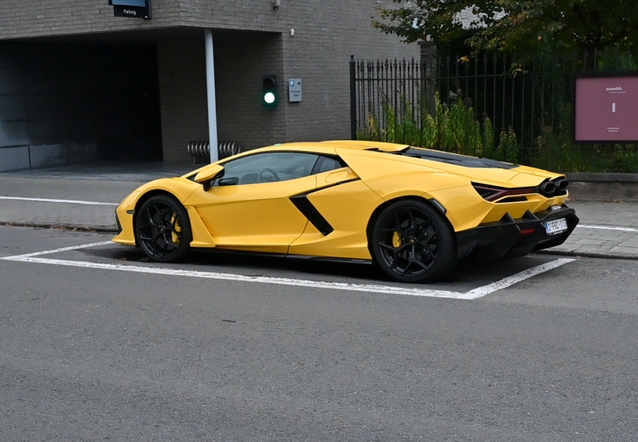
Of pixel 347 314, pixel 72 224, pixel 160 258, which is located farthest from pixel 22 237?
pixel 347 314

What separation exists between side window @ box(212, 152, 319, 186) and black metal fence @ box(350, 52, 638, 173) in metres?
5.11

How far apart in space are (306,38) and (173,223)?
36.9 feet

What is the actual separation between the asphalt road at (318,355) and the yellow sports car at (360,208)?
0.32 metres

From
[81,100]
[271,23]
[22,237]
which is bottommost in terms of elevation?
[22,237]

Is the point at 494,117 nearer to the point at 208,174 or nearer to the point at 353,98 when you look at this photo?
the point at 353,98

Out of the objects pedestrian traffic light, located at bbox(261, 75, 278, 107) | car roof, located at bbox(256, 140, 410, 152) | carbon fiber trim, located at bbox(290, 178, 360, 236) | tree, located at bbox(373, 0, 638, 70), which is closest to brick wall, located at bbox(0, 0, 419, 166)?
pedestrian traffic light, located at bbox(261, 75, 278, 107)

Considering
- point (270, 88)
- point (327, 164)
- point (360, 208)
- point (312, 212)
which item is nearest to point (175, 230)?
point (312, 212)

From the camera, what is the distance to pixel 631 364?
218 inches

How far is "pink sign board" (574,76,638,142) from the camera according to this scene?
12.5m

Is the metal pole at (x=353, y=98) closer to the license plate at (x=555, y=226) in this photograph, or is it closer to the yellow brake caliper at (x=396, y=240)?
the license plate at (x=555, y=226)

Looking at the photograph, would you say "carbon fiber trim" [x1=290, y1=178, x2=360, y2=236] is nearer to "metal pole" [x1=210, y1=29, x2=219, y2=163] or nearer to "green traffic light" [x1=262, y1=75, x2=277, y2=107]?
"metal pole" [x1=210, y1=29, x2=219, y2=163]

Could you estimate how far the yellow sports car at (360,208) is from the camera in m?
7.82

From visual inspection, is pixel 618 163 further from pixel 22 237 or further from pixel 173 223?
pixel 22 237

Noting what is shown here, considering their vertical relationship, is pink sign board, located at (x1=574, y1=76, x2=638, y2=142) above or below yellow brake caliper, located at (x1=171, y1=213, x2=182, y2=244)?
above
